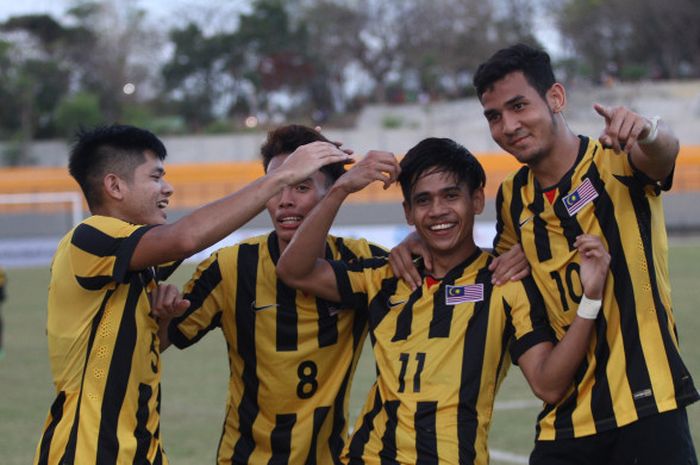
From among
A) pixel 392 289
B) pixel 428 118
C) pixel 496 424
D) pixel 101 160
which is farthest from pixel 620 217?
pixel 428 118

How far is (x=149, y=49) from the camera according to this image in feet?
193

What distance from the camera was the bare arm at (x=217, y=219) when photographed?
3404 mm

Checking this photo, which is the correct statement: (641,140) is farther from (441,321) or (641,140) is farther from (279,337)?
(279,337)

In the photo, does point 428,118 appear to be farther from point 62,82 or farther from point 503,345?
point 503,345

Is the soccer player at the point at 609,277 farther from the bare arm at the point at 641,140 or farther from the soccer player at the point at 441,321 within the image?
the soccer player at the point at 441,321

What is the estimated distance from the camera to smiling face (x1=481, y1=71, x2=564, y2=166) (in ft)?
12.0

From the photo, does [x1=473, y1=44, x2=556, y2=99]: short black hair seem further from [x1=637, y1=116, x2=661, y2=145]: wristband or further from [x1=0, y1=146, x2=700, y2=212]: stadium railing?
[x1=0, y1=146, x2=700, y2=212]: stadium railing

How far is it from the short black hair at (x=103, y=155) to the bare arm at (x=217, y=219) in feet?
1.25

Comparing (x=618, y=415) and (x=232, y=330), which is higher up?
(x=232, y=330)

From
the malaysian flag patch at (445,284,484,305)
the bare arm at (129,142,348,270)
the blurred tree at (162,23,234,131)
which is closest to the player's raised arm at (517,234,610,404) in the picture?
the malaysian flag patch at (445,284,484,305)

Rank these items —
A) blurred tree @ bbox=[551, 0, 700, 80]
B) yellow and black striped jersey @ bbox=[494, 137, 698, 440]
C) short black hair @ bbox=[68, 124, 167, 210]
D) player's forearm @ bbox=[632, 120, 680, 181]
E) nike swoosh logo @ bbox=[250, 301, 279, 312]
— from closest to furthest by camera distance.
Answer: player's forearm @ bbox=[632, 120, 680, 181] → yellow and black striped jersey @ bbox=[494, 137, 698, 440] → short black hair @ bbox=[68, 124, 167, 210] → nike swoosh logo @ bbox=[250, 301, 279, 312] → blurred tree @ bbox=[551, 0, 700, 80]

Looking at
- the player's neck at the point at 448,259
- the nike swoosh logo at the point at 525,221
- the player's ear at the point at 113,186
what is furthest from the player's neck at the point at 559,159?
the player's ear at the point at 113,186

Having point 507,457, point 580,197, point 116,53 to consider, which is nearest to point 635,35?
point 116,53

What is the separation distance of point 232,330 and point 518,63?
1.53 m
